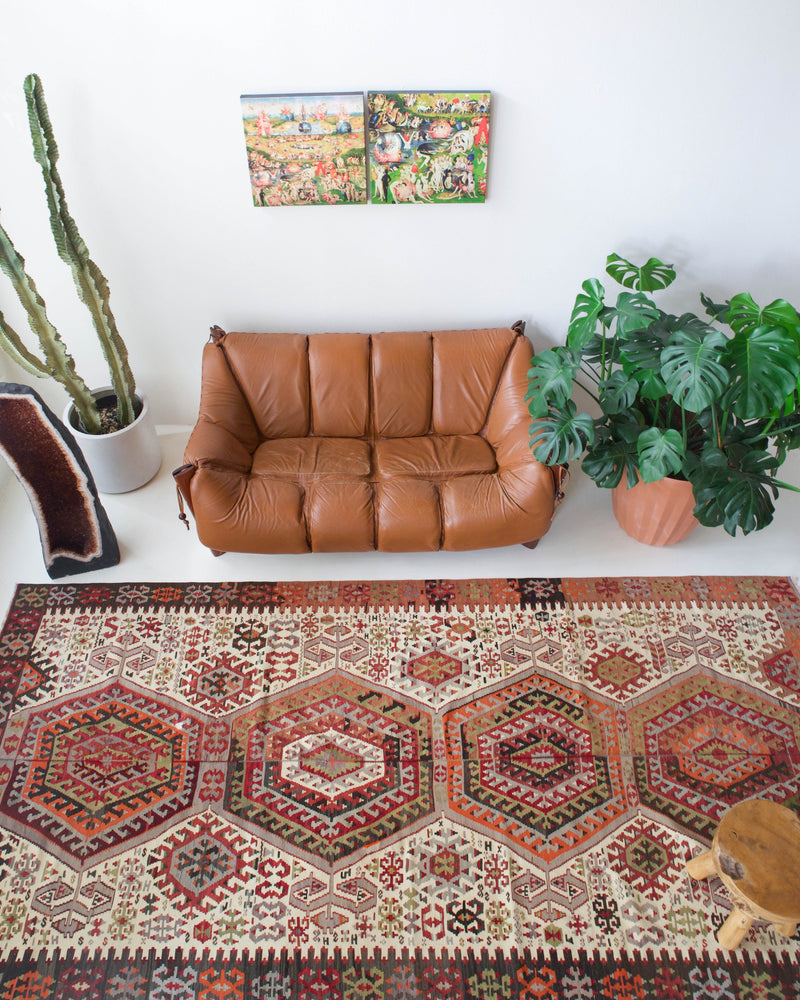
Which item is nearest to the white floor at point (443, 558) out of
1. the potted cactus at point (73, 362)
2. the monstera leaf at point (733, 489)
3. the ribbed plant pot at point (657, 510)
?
the ribbed plant pot at point (657, 510)

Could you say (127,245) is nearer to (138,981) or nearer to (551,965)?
(138,981)

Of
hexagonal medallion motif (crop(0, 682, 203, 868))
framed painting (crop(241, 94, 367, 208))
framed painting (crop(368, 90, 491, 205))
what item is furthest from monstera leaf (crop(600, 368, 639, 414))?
hexagonal medallion motif (crop(0, 682, 203, 868))

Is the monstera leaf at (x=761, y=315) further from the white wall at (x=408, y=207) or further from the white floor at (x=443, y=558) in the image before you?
the white floor at (x=443, y=558)

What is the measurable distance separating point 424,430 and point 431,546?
27.3 inches

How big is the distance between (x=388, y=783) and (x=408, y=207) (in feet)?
7.96

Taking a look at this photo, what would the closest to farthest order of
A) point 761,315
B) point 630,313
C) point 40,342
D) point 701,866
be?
point 701,866 < point 761,315 < point 630,313 < point 40,342

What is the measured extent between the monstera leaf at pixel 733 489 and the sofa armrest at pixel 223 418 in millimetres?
1960

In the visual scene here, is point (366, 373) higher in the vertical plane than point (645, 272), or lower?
lower

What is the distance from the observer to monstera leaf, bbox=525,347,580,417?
3.04 meters

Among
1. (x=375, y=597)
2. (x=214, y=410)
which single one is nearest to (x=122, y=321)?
(x=214, y=410)

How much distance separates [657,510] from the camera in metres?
3.27

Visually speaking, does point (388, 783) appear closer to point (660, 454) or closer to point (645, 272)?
point (660, 454)

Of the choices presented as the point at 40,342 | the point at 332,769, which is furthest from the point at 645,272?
the point at 40,342

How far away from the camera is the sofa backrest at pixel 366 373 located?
A: 3.45m
